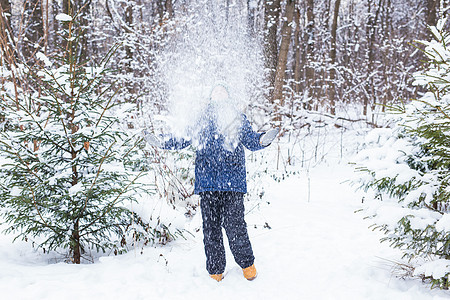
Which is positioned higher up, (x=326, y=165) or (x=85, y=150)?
(x=85, y=150)

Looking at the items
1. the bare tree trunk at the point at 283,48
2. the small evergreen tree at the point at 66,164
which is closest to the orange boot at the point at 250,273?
the small evergreen tree at the point at 66,164

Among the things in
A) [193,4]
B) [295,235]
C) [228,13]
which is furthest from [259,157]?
[228,13]

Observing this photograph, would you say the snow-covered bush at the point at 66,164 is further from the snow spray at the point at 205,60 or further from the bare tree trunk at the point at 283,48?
the bare tree trunk at the point at 283,48

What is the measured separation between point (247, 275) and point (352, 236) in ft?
4.87

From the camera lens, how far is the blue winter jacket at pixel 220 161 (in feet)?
9.25

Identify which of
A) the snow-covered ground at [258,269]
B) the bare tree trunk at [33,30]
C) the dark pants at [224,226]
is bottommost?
the snow-covered ground at [258,269]

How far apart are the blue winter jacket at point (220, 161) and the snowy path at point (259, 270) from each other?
2.72ft

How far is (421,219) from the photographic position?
7.56 ft

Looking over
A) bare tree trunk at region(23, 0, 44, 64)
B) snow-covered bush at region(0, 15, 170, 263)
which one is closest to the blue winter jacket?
snow-covered bush at region(0, 15, 170, 263)

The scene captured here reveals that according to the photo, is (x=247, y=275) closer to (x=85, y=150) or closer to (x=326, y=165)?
(x=85, y=150)

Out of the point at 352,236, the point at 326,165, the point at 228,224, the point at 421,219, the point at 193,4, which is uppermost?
the point at 193,4

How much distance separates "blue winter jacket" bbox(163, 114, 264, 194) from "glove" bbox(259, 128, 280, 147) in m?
0.06

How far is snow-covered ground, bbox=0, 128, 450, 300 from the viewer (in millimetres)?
2562

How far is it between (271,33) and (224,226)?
792cm
